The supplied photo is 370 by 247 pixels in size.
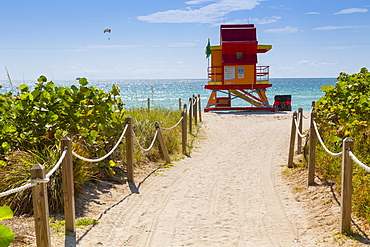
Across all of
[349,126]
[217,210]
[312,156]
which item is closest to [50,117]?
[217,210]

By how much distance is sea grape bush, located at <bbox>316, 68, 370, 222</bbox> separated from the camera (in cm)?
530

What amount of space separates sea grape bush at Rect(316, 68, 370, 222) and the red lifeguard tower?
1569cm

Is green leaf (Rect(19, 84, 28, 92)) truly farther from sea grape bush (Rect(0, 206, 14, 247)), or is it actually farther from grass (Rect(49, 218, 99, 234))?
sea grape bush (Rect(0, 206, 14, 247))

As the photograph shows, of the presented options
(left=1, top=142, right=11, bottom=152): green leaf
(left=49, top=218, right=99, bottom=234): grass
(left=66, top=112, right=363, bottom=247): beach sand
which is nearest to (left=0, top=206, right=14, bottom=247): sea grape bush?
(left=66, top=112, right=363, bottom=247): beach sand

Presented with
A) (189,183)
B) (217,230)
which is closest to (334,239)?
(217,230)

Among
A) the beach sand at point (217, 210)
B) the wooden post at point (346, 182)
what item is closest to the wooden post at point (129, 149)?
the beach sand at point (217, 210)

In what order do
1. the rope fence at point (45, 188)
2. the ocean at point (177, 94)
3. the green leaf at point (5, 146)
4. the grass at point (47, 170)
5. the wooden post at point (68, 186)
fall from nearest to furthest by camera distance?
1. the rope fence at point (45, 188)
2. the wooden post at point (68, 186)
3. the grass at point (47, 170)
4. the green leaf at point (5, 146)
5. the ocean at point (177, 94)

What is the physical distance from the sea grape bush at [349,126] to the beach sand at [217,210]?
1.43 ft

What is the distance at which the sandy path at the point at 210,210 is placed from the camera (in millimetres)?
4730

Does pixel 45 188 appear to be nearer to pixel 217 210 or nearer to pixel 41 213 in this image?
pixel 41 213

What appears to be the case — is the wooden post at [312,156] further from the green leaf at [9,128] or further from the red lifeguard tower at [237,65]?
the red lifeguard tower at [237,65]

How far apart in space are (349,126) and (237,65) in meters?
18.4

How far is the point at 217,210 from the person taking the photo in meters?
5.84

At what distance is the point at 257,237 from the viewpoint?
15.6 feet
